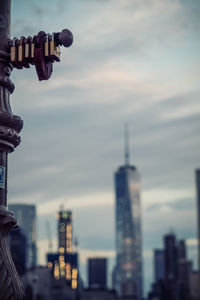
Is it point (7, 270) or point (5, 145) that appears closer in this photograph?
point (7, 270)

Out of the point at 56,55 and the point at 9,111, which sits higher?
the point at 56,55

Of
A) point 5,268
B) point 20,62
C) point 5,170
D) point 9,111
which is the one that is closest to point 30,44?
point 20,62

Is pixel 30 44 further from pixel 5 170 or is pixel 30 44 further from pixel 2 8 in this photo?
pixel 5 170

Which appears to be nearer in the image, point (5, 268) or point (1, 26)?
point (5, 268)

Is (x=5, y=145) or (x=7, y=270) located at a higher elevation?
(x=5, y=145)

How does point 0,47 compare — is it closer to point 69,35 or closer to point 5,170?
point 69,35

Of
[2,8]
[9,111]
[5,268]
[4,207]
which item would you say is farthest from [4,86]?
[5,268]

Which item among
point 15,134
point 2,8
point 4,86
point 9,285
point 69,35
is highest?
point 2,8
